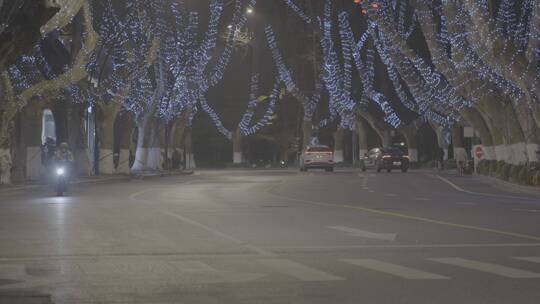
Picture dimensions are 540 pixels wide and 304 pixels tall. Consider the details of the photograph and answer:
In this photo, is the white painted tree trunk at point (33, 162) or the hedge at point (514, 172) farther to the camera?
the white painted tree trunk at point (33, 162)

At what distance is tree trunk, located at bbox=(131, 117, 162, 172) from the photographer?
63.0 meters

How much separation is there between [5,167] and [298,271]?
29619 mm

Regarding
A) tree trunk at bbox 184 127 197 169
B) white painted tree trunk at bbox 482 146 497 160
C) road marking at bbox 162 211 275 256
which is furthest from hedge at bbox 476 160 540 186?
tree trunk at bbox 184 127 197 169

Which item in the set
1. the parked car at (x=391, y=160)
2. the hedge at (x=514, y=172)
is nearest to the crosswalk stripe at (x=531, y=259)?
the hedge at (x=514, y=172)

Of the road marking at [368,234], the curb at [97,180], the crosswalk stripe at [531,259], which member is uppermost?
the curb at [97,180]

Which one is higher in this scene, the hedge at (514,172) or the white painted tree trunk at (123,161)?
the white painted tree trunk at (123,161)

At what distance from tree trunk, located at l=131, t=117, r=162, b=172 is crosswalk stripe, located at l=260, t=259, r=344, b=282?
4890cm

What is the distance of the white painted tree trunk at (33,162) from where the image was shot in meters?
46.0

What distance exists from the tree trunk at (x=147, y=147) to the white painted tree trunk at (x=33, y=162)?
51.5ft

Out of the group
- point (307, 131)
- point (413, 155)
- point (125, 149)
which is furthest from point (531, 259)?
point (307, 131)

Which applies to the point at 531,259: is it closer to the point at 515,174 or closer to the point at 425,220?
the point at 425,220

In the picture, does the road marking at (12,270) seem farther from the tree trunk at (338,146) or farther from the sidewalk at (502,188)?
the tree trunk at (338,146)

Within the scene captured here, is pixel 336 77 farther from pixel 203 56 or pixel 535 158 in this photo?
pixel 535 158

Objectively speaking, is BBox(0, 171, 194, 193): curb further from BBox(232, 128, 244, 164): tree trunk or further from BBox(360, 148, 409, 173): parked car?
BBox(232, 128, 244, 164): tree trunk
